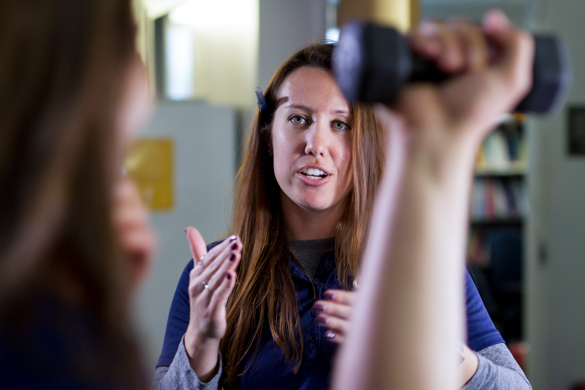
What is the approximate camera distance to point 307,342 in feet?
3.43

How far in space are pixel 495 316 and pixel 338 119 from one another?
3.64m

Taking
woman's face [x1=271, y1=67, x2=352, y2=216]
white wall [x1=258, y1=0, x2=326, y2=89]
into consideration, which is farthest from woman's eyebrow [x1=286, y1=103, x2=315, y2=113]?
white wall [x1=258, y1=0, x2=326, y2=89]

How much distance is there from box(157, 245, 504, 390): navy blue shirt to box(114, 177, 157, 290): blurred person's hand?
669 millimetres

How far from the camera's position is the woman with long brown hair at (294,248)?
40.2 inches

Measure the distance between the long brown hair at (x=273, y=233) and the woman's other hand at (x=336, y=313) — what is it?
0.59ft

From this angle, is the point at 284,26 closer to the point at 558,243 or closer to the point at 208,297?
the point at 208,297

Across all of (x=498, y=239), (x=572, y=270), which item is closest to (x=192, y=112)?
(x=572, y=270)

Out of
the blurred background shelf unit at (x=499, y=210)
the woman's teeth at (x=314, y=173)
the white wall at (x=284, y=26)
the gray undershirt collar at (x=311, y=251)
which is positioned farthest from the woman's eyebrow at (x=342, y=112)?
the blurred background shelf unit at (x=499, y=210)

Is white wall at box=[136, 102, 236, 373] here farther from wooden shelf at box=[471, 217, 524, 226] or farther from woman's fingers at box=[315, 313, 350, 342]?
wooden shelf at box=[471, 217, 524, 226]

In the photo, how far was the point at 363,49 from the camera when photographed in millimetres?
372

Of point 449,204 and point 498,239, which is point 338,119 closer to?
point 449,204

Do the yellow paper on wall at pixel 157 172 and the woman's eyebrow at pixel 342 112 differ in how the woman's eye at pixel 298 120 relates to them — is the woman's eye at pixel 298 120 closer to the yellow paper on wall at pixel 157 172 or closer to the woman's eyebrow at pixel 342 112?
the woman's eyebrow at pixel 342 112

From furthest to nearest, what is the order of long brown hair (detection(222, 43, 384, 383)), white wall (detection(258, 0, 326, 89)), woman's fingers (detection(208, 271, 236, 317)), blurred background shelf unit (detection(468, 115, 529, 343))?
1. blurred background shelf unit (detection(468, 115, 529, 343))
2. white wall (detection(258, 0, 326, 89))
3. long brown hair (detection(222, 43, 384, 383))
4. woman's fingers (detection(208, 271, 236, 317))

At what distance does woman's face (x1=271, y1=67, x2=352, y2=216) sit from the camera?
1120 millimetres
